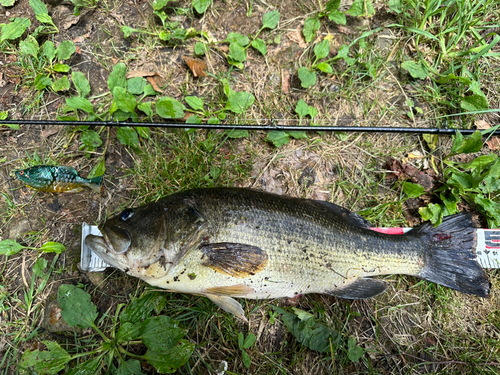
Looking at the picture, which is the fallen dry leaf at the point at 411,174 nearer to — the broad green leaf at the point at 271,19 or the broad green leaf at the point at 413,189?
the broad green leaf at the point at 413,189

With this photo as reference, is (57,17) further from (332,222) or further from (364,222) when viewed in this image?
(364,222)

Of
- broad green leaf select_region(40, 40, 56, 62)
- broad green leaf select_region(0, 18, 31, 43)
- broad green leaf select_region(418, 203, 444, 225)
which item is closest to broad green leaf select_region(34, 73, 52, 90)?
broad green leaf select_region(40, 40, 56, 62)

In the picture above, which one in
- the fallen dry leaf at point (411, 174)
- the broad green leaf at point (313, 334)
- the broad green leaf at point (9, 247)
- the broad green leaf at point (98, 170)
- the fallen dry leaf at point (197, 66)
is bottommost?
the broad green leaf at point (313, 334)

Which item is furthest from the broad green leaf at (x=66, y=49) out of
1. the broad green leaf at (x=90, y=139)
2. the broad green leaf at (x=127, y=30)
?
the broad green leaf at (x=90, y=139)

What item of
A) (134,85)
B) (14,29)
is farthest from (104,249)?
(14,29)

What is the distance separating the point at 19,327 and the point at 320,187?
333 centimetres

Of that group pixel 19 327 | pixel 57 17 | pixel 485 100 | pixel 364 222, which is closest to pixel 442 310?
→ pixel 364 222

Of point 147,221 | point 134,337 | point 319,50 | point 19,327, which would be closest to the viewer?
point 147,221

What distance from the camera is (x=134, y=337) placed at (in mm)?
2631

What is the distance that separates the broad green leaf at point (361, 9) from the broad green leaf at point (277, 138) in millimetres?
1676

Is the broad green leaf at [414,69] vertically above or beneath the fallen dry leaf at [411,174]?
above

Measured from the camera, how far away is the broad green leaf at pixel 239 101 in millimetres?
3238

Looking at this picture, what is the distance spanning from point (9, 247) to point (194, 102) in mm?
2350

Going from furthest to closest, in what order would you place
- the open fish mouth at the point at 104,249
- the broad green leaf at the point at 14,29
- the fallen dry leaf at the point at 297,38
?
the fallen dry leaf at the point at 297,38, the broad green leaf at the point at 14,29, the open fish mouth at the point at 104,249
